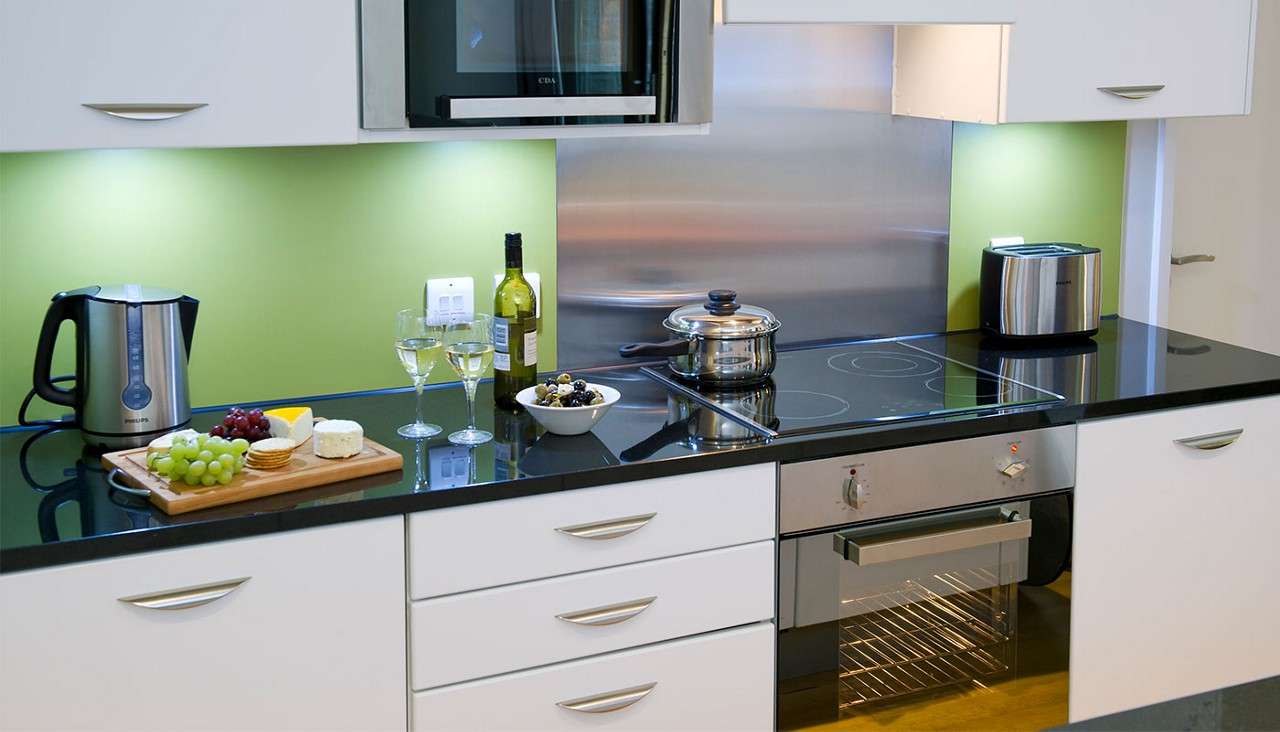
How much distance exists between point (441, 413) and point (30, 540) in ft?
2.66

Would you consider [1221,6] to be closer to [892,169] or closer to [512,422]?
[892,169]

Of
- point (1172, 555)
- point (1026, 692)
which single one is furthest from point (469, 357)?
point (1172, 555)

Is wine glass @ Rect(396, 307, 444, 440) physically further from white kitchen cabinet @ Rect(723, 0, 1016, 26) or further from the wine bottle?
white kitchen cabinet @ Rect(723, 0, 1016, 26)

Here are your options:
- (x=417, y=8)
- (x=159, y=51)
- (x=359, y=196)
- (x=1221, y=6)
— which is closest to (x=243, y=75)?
(x=159, y=51)

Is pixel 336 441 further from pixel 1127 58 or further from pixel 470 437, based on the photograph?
pixel 1127 58

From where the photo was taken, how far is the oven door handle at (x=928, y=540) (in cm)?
238

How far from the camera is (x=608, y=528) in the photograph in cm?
221

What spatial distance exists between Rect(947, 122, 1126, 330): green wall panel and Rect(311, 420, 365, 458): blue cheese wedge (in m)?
1.54

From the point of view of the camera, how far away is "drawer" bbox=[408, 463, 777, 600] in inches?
82.7

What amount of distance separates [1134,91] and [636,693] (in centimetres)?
157

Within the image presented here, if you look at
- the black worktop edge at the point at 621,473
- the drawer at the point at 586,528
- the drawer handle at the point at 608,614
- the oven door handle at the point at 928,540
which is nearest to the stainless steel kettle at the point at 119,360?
the black worktop edge at the point at 621,473

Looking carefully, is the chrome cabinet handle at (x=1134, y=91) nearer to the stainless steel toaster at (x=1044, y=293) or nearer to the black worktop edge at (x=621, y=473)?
the stainless steel toaster at (x=1044, y=293)

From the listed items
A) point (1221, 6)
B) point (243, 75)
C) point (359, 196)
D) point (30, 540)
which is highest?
point (1221, 6)

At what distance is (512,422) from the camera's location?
245 cm
